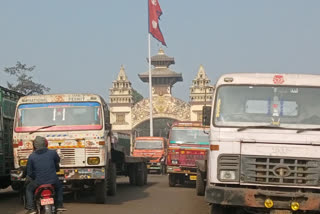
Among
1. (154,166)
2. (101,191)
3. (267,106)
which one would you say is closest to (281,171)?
(267,106)

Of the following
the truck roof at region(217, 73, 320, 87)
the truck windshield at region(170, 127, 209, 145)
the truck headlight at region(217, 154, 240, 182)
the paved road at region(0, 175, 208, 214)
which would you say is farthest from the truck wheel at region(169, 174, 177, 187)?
the truck headlight at region(217, 154, 240, 182)

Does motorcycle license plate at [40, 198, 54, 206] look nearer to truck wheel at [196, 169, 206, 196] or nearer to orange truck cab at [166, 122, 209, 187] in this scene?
truck wheel at [196, 169, 206, 196]

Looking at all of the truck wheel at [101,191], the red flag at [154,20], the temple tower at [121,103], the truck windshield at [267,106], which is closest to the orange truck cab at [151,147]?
the red flag at [154,20]

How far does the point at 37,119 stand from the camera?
13.6m

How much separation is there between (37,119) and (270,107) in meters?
6.24

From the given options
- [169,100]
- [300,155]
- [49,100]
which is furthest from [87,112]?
[169,100]

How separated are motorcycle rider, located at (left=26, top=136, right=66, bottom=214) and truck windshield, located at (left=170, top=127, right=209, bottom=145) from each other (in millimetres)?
12215

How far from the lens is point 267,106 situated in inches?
361

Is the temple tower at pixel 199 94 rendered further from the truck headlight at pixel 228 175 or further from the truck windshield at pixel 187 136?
the truck headlight at pixel 228 175

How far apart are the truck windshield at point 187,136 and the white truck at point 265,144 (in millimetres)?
11546

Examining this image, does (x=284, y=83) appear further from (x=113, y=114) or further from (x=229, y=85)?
(x=113, y=114)

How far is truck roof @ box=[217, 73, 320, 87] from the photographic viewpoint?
9281mm

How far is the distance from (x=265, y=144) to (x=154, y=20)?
3536cm

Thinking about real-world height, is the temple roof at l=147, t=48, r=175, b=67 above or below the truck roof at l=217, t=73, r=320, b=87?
above
